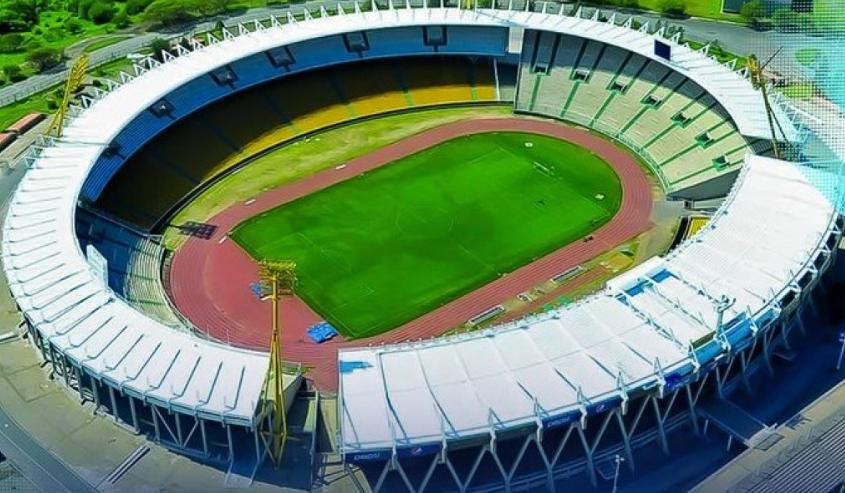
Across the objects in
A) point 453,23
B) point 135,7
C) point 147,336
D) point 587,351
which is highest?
point 453,23

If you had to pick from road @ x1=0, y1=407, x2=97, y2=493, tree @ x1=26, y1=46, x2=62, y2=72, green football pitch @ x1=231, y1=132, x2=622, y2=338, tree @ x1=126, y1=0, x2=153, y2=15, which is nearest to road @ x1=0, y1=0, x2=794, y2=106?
tree @ x1=26, y1=46, x2=62, y2=72

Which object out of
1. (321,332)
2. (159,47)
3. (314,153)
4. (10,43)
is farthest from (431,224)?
(10,43)

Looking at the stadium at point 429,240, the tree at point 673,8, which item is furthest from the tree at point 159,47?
the tree at point 673,8

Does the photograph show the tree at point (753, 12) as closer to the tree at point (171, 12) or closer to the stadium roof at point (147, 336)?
the stadium roof at point (147, 336)

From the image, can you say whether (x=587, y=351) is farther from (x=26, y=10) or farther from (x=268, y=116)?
(x=26, y=10)

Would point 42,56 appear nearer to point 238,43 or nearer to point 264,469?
point 238,43

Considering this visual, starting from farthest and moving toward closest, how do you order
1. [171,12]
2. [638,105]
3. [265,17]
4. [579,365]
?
[265,17]
[171,12]
[638,105]
[579,365]
